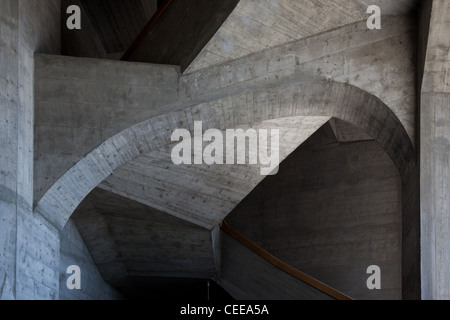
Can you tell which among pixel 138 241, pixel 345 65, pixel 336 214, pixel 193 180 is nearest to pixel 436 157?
pixel 345 65

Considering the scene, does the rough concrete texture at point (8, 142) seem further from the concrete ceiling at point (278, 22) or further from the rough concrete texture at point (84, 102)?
the concrete ceiling at point (278, 22)

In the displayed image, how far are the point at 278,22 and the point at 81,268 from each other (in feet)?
19.9

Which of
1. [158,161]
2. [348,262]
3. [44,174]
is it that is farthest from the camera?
[348,262]

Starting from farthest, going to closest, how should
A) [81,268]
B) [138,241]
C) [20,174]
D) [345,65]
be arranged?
[138,241] → [81,268] → [345,65] → [20,174]

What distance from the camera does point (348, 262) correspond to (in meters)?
15.9

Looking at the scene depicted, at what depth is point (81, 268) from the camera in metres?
14.1

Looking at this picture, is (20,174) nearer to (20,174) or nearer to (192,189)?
(20,174)

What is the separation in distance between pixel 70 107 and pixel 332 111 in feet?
10.7

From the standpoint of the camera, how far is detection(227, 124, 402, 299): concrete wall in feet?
51.2

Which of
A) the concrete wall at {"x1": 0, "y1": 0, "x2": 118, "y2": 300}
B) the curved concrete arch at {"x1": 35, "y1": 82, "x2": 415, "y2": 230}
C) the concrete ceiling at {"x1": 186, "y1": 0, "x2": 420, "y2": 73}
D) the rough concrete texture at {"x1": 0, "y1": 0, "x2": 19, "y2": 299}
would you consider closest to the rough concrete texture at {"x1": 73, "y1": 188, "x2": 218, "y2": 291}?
the curved concrete arch at {"x1": 35, "y1": 82, "x2": 415, "y2": 230}

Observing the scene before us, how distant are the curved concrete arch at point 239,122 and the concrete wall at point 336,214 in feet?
16.6

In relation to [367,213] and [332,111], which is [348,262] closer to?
[367,213]

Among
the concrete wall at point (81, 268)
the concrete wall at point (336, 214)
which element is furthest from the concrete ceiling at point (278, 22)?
the concrete wall at point (336, 214)

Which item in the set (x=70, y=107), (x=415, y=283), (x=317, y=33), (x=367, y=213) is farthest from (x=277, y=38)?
(x=367, y=213)
